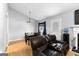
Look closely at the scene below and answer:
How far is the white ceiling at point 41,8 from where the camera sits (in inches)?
50.7

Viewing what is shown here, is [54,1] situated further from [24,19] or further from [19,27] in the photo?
[19,27]

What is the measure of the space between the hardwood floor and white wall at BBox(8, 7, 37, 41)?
0.08 meters

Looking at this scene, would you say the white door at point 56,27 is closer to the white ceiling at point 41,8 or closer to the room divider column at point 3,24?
the white ceiling at point 41,8

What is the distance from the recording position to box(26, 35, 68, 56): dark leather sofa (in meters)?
1.31

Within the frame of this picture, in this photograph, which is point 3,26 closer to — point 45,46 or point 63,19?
point 45,46

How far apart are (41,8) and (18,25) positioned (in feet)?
1.26

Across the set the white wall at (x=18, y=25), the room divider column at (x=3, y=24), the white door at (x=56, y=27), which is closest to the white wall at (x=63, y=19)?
the white door at (x=56, y=27)

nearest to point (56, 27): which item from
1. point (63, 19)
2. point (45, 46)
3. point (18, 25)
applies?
point (63, 19)

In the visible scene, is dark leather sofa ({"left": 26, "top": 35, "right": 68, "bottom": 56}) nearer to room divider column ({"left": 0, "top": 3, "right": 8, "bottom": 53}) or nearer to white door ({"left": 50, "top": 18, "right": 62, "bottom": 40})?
white door ({"left": 50, "top": 18, "right": 62, "bottom": 40})

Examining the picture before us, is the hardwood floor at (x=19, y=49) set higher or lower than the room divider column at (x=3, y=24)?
lower

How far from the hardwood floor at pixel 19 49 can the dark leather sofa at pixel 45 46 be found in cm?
7

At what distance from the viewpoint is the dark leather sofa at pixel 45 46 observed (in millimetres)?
1313

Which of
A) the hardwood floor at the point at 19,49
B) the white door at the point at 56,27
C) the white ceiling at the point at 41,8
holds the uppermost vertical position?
the white ceiling at the point at 41,8

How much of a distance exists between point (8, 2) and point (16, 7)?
0.43 feet
